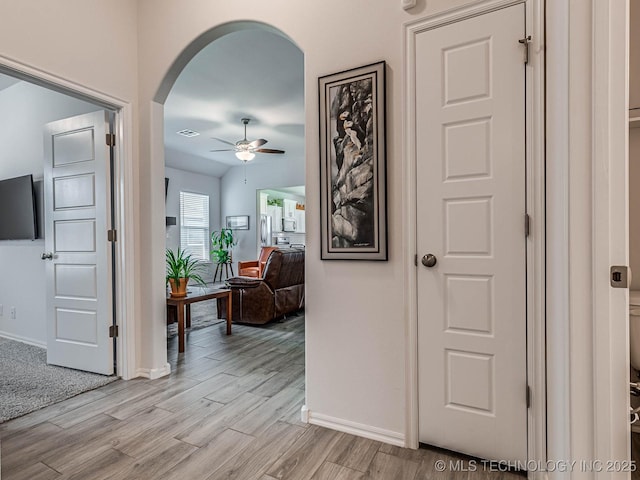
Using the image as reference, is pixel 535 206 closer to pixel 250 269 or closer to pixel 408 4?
pixel 408 4

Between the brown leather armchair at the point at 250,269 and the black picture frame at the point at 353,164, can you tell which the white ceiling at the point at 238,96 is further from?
the brown leather armchair at the point at 250,269

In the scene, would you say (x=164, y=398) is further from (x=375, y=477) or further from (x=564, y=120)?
(x=564, y=120)

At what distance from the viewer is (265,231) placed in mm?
8578

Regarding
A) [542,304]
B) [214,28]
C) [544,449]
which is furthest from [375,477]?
[214,28]

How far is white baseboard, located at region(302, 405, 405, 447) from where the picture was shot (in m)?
1.82

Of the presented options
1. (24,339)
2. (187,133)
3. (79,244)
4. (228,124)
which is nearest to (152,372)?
(79,244)

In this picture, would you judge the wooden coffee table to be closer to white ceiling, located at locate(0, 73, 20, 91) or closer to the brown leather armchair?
the brown leather armchair

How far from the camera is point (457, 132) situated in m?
1.69

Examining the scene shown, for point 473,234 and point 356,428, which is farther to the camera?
point 356,428

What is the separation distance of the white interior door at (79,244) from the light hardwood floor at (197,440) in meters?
0.52

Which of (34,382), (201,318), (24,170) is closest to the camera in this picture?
(34,382)

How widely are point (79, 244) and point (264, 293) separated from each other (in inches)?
81.1

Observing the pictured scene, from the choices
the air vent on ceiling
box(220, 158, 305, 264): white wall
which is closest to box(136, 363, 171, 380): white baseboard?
the air vent on ceiling

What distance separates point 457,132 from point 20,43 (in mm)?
2584
